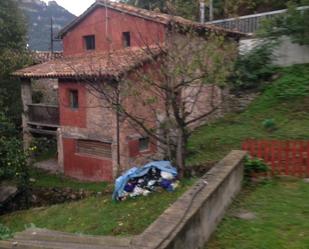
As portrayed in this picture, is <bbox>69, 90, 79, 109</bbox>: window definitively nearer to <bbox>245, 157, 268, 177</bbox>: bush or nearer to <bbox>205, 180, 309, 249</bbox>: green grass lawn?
<bbox>245, 157, 268, 177</bbox>: bush

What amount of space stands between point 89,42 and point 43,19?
2987 centimetres

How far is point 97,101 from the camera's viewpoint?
1747 centimetres

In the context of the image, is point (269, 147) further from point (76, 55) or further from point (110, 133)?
point (76, 55)

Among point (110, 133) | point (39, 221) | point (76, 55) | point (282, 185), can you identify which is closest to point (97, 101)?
point (110, 133)

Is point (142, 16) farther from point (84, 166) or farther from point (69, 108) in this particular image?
point (84, 166)

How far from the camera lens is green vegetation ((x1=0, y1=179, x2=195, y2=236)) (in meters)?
8.04

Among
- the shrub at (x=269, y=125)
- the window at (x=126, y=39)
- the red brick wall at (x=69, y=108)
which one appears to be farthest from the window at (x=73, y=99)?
the shrub at (x=269, y=125)

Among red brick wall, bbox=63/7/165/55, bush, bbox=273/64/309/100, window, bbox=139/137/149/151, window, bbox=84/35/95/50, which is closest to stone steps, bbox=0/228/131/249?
red brick wall, bbox=63/7/165/55

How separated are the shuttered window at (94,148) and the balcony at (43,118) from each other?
187 centimetres

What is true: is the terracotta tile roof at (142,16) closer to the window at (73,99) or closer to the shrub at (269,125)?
the window at (73,99)

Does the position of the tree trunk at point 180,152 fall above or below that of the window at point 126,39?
below

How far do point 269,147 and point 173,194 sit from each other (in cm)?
239

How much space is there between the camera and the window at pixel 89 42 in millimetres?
20328

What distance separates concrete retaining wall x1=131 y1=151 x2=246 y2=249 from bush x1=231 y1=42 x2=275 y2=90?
10614mm
